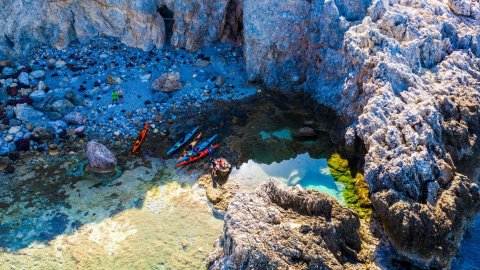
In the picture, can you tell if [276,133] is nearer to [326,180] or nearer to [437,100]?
[326,180]

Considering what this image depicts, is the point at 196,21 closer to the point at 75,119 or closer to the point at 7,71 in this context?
the point at 75,119

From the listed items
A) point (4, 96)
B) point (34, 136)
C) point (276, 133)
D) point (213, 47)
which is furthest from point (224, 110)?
point (4, 96)

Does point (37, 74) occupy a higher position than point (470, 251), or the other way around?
point (37, 74)

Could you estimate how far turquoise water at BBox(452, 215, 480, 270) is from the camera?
73.6ft

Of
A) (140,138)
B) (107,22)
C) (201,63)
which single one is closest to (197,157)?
(140,138)

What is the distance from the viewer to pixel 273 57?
121 feet

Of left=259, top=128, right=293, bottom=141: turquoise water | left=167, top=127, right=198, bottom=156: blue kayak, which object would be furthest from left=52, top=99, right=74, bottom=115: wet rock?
left=259, top=128, right=293, bottom=141: turquoise water

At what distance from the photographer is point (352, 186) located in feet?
92.1

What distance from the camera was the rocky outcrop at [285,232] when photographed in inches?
766

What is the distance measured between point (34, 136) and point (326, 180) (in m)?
21.6

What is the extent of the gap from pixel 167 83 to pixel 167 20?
7.41m

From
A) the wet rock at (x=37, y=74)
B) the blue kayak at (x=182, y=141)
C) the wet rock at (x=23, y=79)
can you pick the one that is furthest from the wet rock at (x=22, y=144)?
the blue kayak at (x=182, y=141)

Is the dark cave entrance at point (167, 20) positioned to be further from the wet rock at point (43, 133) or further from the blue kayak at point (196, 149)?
the wet rock at point (43, 133)

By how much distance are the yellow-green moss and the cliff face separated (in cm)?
179
